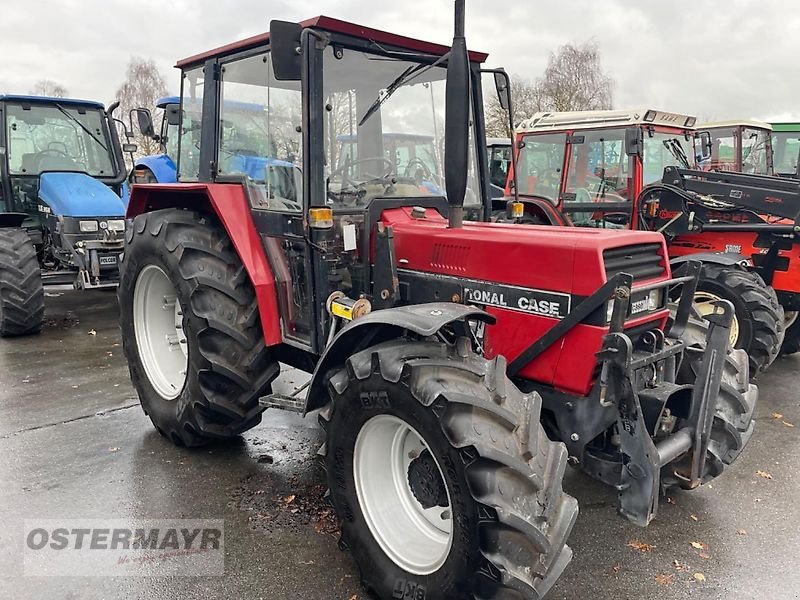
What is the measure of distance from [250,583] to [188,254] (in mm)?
1776

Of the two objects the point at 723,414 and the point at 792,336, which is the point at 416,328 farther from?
the point at 792,336

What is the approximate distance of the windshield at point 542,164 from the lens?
7.20m

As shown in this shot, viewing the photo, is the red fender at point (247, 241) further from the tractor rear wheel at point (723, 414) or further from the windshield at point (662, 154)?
the windshield at point (662, 154)

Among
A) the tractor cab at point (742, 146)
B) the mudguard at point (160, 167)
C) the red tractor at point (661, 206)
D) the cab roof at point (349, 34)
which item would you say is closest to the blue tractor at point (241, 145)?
the cab roof at point (349, 34)

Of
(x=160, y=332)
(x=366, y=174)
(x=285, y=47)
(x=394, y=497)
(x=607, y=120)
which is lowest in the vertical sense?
(x=394, y=497)

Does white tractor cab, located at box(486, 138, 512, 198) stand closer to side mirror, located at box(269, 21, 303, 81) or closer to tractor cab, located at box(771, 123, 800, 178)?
tractor cab, located at box(771, 123, 800, 178)

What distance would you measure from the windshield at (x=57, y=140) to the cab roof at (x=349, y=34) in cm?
456

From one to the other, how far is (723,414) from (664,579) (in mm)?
879

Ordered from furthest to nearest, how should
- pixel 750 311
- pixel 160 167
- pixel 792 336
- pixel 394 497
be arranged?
pixel 160 167 < pixel 792 336 < pixel 750 311 < pixel 394 497

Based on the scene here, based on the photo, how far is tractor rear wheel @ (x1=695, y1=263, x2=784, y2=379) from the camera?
5.10 metres

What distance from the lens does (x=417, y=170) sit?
3.51 metres

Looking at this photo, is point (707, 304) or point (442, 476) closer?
point (442, 476)

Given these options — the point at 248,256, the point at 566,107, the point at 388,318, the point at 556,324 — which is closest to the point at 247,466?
the point at 248,256

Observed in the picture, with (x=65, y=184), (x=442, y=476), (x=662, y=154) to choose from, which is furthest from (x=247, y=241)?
(x=662, y=154)
